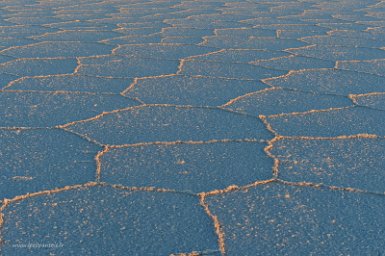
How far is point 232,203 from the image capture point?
1516 mm

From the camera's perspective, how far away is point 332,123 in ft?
6.93

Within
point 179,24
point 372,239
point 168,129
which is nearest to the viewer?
point 372,239

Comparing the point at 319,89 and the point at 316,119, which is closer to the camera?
the point at 316,119

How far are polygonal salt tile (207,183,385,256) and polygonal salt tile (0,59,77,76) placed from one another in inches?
57.7

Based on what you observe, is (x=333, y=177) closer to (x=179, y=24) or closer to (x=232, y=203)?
(x=232, y=203)

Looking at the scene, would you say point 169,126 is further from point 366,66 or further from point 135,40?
point 135,40

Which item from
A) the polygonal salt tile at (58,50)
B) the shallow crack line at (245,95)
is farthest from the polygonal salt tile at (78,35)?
the shallow crack line at (245,95)

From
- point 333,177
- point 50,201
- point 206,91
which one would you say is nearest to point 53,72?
point 206,91

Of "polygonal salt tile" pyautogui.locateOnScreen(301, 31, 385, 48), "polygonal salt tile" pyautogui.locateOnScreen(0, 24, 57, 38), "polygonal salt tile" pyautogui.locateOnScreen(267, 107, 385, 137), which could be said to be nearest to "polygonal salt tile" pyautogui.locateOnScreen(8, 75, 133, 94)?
"polygonal salt tile" pyautogui.locateOnScreen(267, 107, 385, 137)

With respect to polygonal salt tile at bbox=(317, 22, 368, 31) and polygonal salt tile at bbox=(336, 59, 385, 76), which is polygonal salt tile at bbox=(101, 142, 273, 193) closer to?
polygonal salt tile at bbox=(336, 59, 385, 76)

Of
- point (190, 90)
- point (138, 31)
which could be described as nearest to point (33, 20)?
point (138, 31)

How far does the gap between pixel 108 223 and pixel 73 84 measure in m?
1.26

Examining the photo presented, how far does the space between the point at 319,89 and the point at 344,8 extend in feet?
9.81

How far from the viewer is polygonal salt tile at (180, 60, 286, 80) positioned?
9.07 ft
